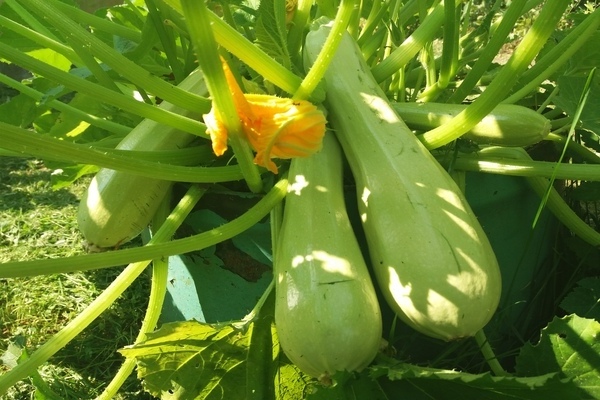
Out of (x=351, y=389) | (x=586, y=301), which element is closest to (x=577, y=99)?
(x=586, y=301)

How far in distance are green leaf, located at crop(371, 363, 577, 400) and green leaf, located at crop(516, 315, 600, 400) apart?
72 mm

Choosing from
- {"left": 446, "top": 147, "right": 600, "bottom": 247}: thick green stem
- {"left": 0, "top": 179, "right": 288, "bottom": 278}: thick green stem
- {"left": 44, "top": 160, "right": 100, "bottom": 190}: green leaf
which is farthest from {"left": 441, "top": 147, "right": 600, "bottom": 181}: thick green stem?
{"left": 44, "top": 160, "right": 100, "bottom": 190}: green leaf

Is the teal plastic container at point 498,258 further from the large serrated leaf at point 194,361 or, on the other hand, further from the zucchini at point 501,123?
the large serrated leaf at point 194,361

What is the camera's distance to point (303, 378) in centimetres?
119

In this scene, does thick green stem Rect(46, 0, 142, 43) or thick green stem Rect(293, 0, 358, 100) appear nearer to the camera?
thick green stem Rect(293, 0, 358, 100)

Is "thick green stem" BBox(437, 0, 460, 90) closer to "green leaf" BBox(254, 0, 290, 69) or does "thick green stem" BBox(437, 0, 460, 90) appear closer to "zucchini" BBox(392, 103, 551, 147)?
"zucchini" BBox(392, 103, 551, 147)

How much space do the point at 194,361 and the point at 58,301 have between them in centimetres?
92

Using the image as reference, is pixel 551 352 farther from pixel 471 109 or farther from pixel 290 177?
pixel 290 177

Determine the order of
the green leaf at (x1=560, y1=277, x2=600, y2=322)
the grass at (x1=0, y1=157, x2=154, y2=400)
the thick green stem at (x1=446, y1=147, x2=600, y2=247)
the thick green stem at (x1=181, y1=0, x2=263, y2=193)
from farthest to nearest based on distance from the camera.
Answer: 1. the grass at (x1=0, y1=157, x2=154, y2=400)
2. the green leaf at (x1=560, y1=277, x2=600, y2=322)
3. the thick green stem at (x1=446, y1=147, x2=600, y2=247)
4. the thick green stem at (x1=181, y1=0, x2=263, y2=193)

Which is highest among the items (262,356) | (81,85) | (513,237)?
(81,85)

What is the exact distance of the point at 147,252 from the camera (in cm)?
101

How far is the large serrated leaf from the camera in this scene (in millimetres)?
1061

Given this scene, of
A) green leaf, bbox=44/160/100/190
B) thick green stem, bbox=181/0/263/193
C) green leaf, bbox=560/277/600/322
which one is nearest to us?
thick green stem, bbox=181/0/263/193

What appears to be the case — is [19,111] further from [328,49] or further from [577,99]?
[577,99]
